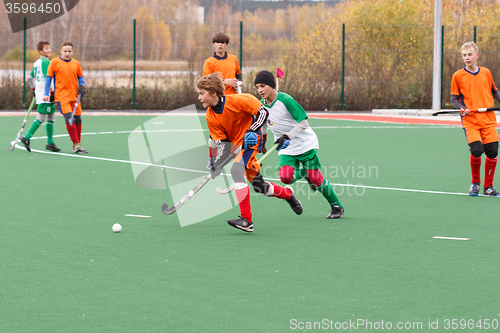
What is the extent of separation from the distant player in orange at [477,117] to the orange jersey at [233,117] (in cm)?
320

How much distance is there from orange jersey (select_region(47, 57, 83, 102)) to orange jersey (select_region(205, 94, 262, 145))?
662 centimetres

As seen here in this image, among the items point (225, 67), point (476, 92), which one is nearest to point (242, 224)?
point (476, 92)

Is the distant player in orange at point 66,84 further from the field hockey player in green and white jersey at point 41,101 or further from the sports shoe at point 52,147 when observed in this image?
the sports shoe at point 52,147

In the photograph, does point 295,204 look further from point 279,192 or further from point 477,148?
point 477,148

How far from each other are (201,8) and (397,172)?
71.8 metres

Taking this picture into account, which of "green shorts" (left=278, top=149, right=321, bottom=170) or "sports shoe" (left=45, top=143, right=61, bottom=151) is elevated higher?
"green shorts" (left=278, top=149, right=321, bottom=170)

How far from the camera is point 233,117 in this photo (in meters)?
6.63

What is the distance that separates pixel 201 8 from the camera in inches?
3162

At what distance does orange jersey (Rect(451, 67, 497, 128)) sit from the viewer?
348 inches

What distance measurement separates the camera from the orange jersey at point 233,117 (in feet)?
21.5

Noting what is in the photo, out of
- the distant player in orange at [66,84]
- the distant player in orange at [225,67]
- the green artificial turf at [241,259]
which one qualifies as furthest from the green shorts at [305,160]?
the distant player in orange at [66,84]

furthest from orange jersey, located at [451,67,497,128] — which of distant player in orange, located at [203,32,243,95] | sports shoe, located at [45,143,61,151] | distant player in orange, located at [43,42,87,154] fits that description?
sports shoe, located at [45,143,61,151]

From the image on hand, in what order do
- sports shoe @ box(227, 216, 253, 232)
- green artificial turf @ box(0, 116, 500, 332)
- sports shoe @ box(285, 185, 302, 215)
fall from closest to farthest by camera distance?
green artificial turf @ box(0, 116, 500, 332) → sports shoe @ box(227, 216, 253, 232) → sports shoe @ box(285, 185, 302, 215)

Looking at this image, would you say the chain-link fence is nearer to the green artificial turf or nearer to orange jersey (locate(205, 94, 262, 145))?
the green artificial turf
